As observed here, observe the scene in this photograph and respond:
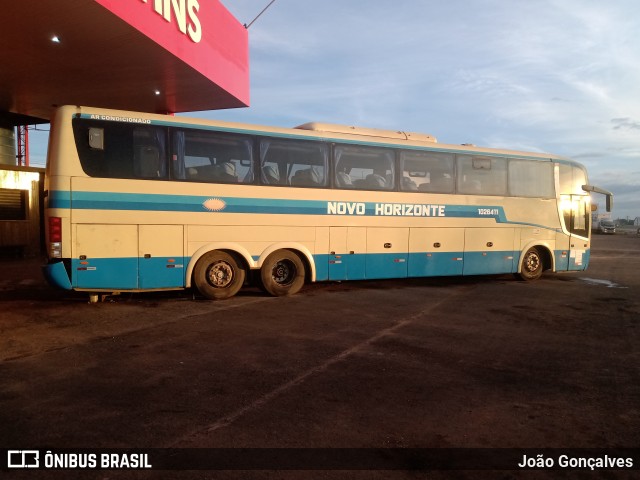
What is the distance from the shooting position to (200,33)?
13.1 metres

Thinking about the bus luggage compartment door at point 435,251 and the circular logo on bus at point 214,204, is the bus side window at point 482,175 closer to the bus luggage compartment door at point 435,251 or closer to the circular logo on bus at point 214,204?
the bus luggage compartment door at point 435,251

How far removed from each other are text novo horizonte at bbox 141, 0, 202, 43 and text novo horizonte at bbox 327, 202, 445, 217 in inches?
259

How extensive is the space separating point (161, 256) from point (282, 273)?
8.74 ft

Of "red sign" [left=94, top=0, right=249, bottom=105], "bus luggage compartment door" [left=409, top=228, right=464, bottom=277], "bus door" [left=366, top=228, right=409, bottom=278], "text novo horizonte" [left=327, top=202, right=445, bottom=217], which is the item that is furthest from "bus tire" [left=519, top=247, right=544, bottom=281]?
"red sign" [left=94, top=0, right=249, bottom=105]

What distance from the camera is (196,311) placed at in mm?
8031

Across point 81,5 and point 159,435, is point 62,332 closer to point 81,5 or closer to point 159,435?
point 159,435

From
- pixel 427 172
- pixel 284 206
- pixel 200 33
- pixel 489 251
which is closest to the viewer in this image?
pixel 284 206

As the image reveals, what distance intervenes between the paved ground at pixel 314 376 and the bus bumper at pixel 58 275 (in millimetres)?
503

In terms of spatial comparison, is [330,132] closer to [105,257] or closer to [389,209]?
[389,209]

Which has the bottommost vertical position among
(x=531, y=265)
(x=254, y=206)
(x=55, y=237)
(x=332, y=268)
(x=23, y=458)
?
(x=23, y=458)

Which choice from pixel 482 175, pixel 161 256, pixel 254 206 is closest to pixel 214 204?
pixel 254 206

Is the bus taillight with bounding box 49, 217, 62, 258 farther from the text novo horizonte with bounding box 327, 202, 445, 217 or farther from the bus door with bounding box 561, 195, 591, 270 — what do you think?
the bus door with bounding box 561, 195, 591, 270

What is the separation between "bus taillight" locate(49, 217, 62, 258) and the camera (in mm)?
7605

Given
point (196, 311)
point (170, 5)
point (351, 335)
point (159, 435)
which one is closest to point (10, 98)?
point (170, 5)
